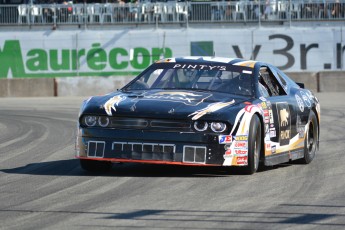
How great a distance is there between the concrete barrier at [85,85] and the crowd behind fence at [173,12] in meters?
4.02

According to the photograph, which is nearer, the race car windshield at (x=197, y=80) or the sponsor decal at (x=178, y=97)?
the sponsor decal at (x=178, y=97)

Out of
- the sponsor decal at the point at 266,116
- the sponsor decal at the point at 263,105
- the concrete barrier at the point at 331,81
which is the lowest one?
the concrete barrier at the point at 331,81

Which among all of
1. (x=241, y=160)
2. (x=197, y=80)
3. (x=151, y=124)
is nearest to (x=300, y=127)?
(x=197, y=80)

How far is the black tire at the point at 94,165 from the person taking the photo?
9.87 m

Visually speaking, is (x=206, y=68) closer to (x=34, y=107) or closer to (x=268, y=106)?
(x=268, y=106)

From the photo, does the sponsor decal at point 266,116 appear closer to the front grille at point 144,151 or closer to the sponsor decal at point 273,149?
the sponsor decal at point 273,149

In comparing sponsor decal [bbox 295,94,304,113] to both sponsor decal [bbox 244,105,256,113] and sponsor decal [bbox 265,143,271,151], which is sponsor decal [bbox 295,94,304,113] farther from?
sponsor decal [bbox 244,105,256,113]

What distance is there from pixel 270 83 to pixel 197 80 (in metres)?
1.00

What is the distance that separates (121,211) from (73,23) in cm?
2762

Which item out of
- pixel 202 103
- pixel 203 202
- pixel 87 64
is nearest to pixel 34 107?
pixel 87 64

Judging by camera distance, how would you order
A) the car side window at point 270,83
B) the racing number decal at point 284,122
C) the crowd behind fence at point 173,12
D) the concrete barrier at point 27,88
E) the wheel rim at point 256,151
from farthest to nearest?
the crowd behind fence at point 173,12
the concrete barrier at point 27,88
the car side window at point 270,83
the racing number decal at point 284,122
the wheel rim at point 256,151

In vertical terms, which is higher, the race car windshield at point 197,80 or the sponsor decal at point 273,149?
the race car windshield at point 197,80

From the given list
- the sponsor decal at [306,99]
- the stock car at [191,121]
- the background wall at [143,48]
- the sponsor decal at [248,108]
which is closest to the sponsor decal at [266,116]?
the stock car at [191,121]

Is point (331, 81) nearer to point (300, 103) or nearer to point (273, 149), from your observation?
point (300, 103)
